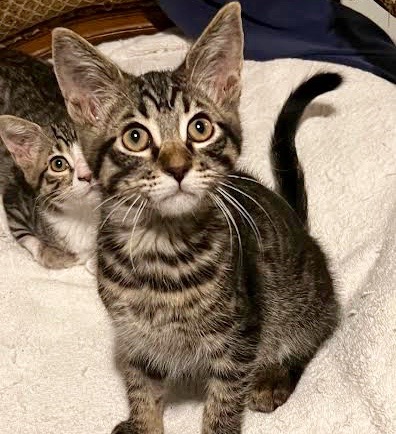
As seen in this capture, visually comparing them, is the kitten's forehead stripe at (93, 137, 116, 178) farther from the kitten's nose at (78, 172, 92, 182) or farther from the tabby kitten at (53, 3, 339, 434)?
the kitten's nose at (78, 172, 92, 182)

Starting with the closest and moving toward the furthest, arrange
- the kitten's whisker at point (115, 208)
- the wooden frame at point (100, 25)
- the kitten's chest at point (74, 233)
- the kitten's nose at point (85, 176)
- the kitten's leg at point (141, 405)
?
1. the kitten's whisker at point (115, 208)
2. the kitten's leg at point (141, 405)
3. the kitten's nose at point (85, 176)
4. the kitten's chest at point (74, 233)
5. the wooden frame at point (100, 25)

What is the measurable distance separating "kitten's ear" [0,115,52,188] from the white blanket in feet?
0.88

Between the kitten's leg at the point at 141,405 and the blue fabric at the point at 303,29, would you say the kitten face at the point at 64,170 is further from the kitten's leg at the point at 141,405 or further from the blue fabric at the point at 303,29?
the blue fabric at the point at 303,29

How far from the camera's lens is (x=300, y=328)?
1.71 m

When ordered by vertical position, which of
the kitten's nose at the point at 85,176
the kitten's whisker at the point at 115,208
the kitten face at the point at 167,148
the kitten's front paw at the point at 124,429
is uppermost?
the kitten face at the point at 167,148

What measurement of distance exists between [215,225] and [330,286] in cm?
46

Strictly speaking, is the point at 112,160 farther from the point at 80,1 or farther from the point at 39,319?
the point at 80,1

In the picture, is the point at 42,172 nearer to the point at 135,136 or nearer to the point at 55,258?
the point at 55,258

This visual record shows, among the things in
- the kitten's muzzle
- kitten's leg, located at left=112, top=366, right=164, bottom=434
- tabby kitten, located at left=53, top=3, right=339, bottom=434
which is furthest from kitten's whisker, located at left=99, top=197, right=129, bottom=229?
kitten's leg, located at left=112, top=366, right=164, bottom=434

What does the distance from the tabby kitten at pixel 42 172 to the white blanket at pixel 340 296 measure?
0.07 meters

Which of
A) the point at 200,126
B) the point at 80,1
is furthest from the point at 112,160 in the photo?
the point at 80,1

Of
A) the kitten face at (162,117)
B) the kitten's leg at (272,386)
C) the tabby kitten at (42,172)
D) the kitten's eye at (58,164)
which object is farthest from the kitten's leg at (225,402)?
the kitten's eye at (58,164)

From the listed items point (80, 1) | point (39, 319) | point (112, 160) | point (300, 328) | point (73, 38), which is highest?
point (73, 38)

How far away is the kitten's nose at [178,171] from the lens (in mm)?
1189
